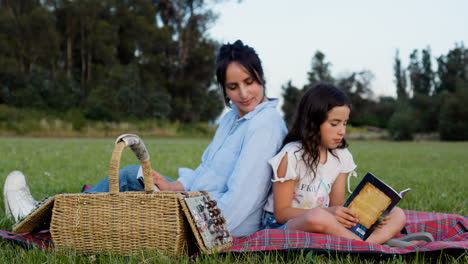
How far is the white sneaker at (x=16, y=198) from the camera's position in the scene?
3168mm

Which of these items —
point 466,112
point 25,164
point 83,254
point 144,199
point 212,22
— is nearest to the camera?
point 144,199

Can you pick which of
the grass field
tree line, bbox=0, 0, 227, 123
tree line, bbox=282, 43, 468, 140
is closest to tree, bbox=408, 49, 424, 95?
tree line, bbox=282, 43, 468, 140

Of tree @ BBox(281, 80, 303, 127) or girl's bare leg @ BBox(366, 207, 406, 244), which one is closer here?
girl's bare leg @ BBox(366, 207, 406, 244)

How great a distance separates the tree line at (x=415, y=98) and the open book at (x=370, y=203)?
32.3m

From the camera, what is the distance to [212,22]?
32.1 meters

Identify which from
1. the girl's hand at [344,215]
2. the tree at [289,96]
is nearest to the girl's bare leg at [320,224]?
the girl's hand at [344,215]

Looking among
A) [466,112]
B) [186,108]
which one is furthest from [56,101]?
[466,112]

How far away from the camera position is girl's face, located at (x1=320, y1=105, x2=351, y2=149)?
8.68ft

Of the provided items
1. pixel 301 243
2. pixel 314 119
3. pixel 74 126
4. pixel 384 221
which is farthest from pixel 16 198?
pixel 74 126

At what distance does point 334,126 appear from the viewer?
2656mm

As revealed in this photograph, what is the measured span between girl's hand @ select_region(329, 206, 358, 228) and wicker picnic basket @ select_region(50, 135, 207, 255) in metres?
0.86

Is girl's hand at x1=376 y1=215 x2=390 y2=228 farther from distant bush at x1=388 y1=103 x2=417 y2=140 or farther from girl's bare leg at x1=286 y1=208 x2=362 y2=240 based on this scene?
distant bush at x1=388 y1=103 x2=417 y2=140

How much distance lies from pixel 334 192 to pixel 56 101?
95.6 ft

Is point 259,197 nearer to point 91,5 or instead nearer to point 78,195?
point 78,195
